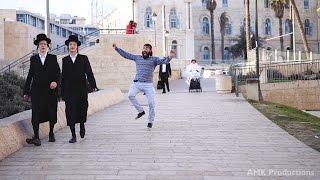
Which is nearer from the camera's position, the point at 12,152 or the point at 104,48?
the point at 12,152

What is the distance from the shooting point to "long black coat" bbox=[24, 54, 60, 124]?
8234mm

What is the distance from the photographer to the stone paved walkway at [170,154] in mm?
6129

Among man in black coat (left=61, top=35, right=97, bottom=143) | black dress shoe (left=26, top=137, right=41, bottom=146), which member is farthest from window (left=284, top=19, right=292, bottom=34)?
black dress shoe (left=26, top=137, right=41, bottom=146)

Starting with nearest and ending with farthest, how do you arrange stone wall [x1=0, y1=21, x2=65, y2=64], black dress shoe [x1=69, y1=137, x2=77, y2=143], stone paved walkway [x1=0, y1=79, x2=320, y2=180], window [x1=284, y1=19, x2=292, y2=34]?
stone paved walkway [x1=0, y1=79, x2=320, y2=180] → black dress shoe [x1=69, y1=137, x2=77, y2=143] → stone wall [x1=0, y1=21, x2=65, y2=64] → window [x1=284, y1=19, x2=292, y2=34]

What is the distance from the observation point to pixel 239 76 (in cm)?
2427

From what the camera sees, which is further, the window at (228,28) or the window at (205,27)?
the window at (228,28)

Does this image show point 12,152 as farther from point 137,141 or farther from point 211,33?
point 211,33

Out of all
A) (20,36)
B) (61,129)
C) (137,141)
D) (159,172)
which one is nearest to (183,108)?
(61,129)

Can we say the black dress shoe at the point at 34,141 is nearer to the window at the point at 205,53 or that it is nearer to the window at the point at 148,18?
the window at the point at 148,18

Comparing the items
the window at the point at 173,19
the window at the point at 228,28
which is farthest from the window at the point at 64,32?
the window at the point at 228,28

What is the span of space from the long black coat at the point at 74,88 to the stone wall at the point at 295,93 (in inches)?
693

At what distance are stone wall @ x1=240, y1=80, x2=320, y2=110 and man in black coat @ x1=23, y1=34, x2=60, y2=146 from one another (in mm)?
18200

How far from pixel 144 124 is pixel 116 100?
686cm

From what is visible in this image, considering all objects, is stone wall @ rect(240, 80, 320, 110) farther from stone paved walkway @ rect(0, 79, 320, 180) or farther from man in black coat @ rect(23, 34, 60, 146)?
man in black coat @ rect(23, 34, 60, 146)
